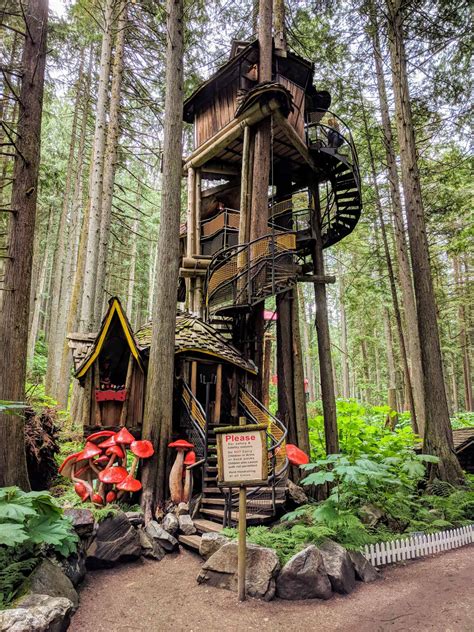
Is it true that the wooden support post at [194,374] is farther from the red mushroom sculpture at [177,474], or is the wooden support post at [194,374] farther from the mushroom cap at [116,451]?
the mushroom cap at [116,451]

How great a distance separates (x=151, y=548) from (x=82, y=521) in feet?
4.32

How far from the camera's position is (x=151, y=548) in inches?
238

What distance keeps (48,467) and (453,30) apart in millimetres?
16797

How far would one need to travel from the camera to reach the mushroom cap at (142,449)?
711 centimetres

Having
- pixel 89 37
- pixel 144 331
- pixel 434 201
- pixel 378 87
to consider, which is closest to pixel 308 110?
pixel 378 87

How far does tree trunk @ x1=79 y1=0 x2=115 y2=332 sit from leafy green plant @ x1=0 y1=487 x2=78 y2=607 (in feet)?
24.9

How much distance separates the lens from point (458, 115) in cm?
1294

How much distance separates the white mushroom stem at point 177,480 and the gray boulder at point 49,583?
9.71 feet

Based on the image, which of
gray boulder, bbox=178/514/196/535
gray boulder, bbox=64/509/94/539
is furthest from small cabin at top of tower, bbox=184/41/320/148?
gray boulder, bbox=64/509/94/539

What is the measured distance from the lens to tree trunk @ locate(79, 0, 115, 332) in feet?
38.1

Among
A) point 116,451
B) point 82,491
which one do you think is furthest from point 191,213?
point 82,491

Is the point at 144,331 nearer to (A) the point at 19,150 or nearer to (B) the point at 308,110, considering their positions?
(A) the point at 19,150

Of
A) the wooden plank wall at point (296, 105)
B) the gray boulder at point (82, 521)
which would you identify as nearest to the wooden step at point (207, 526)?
the gray boulder at point (82, 521)

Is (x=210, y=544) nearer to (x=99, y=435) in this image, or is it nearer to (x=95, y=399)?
(x=99, y=435)
